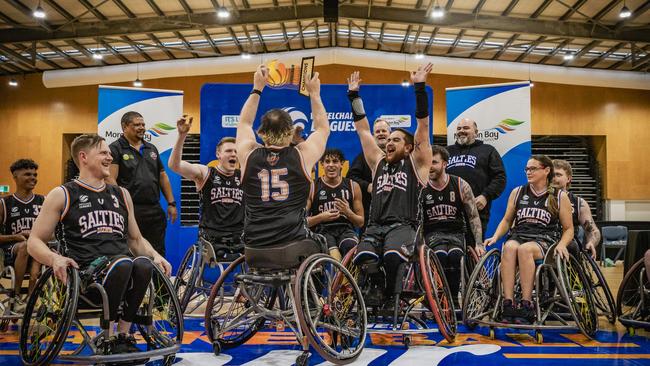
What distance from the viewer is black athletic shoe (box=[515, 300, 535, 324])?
4184mm

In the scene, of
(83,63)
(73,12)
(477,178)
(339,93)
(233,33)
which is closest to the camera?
(477,178)

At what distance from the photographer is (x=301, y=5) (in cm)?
1301

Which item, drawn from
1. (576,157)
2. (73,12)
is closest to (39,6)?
(73,12)

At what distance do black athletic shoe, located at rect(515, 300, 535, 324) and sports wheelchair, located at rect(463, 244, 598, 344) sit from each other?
4cm

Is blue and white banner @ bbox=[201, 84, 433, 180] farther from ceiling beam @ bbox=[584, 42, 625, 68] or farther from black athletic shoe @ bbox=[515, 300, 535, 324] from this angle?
ceiling beam @ bbox=[584, 42, 625, 68]

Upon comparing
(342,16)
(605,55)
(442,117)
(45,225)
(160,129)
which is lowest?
A: (45,225)

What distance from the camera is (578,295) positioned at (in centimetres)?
457

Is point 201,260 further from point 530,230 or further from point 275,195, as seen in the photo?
point 530,230

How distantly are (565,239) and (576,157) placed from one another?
13.9 meters

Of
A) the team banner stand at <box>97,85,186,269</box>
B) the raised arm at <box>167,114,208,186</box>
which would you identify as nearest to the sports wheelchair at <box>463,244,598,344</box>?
the raised arm at <box>167,114,208,186</box>

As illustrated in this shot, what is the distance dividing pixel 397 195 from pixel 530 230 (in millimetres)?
1248

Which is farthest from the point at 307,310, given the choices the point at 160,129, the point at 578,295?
the point at 160,129

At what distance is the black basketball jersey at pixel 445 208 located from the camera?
5.12 m

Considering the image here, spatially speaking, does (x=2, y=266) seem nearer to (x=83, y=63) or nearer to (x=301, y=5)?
(x=301, y=5)
